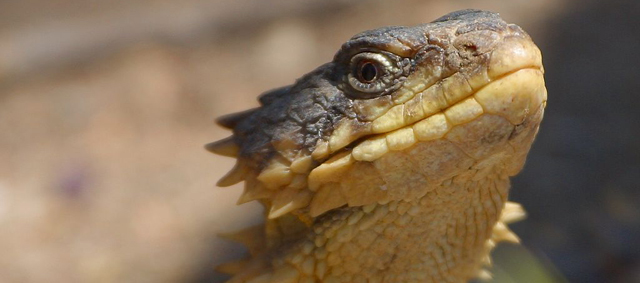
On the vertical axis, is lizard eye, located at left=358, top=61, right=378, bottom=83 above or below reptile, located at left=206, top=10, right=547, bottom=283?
above

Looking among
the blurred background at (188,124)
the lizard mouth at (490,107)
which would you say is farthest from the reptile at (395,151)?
the blurred background at (188,124)

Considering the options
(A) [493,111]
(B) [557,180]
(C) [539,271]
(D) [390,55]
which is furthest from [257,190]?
(B) [557,180]

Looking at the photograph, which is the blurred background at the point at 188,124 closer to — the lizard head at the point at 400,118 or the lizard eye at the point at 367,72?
the lizard head at the point at 400,118

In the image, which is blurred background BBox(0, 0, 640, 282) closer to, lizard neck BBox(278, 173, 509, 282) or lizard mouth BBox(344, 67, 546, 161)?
lizard neck BBox(278, 173, 509, 282)

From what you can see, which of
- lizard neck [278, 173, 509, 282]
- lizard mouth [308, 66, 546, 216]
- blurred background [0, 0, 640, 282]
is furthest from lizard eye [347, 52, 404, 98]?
blurred background [0, 0, 640, 282]

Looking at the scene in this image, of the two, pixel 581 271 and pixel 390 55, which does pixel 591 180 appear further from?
pixel 390 55

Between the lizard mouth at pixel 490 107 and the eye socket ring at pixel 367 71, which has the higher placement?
the eye socket ring at pixel 367 71

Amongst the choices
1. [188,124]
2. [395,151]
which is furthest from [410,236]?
[188,124]
